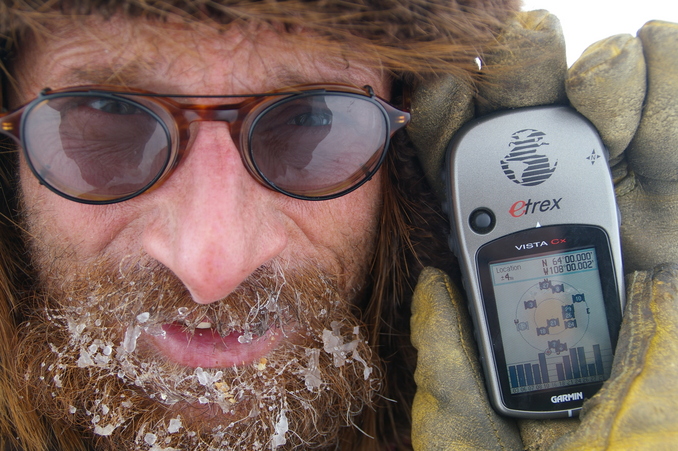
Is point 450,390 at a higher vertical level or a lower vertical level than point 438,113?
lower

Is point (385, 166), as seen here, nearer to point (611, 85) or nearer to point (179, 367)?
point (611, 85)

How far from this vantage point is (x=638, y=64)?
110 centimetres

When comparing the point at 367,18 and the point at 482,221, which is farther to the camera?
the point at 482,221

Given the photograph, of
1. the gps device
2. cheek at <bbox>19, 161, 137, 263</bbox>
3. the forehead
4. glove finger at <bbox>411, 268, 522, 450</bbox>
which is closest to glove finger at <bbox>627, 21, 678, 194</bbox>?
the gps device

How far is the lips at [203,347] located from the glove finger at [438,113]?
2.11 ft

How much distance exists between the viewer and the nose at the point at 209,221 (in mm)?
1021

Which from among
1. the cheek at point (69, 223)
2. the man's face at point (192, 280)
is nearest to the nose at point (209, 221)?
the man's face at point (192, 280)

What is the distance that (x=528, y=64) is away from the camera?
115 centimetres

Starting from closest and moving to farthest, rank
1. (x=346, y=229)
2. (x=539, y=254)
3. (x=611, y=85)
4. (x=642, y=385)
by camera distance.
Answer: (x=642, y=385), (x=611, y=85), (x=539, y=254), (x=346, y=229)

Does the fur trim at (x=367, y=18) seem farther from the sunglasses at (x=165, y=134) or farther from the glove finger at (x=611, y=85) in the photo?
the glove finger at (x=611, y=85)

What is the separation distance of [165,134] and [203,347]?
50 centimetres

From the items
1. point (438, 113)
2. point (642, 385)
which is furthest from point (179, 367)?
point (642, 385)

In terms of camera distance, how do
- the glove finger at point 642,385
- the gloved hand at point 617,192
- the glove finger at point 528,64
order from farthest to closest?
the glove finger at point 528,64 < the gloved hand at point 617,192 < the glove finger at point 642,385

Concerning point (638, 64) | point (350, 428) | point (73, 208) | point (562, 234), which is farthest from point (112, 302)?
point (638, 64)
